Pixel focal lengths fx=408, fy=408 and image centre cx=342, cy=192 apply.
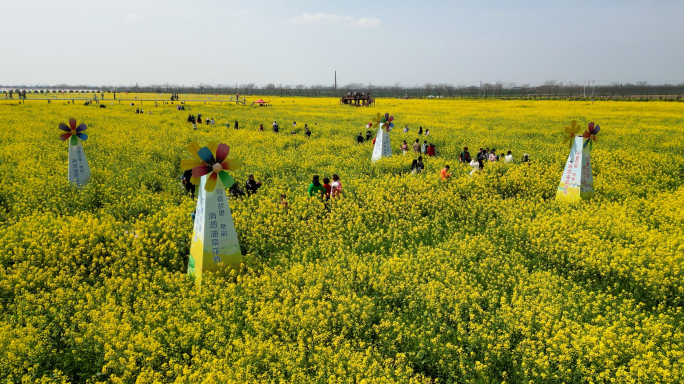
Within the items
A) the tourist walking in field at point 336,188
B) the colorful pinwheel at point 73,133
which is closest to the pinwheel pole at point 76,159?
the colorful pinwheel at point 73,133

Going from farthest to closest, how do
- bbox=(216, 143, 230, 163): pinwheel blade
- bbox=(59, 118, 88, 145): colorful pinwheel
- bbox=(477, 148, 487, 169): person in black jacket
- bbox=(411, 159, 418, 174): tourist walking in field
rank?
bbox=(477, 148, 487, 169): person in black jacket → bbox=(411, 159, 418, 174): tourist walking in field → bbox=(59, 118, 88, 145): colorful pinwheel → bbox=(216, 143, 230, 163): pinwheel blade

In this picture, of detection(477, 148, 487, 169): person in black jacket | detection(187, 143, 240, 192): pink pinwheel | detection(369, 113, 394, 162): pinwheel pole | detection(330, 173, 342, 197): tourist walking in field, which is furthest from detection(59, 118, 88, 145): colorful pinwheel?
detection(477, 148, 487, 169): person in black jacket

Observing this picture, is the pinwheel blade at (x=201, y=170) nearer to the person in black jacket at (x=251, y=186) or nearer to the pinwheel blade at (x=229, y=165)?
the pinwheel blade at (x=229, y=165)

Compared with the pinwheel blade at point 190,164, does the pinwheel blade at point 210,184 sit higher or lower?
lower

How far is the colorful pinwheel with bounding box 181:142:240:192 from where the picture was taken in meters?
8.19

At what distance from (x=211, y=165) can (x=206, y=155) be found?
23 centimetres

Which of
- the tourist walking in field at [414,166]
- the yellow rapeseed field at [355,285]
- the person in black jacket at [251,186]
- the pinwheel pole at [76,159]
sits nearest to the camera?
the yellow rapeseed field at [355,285]

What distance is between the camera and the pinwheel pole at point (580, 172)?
13086 millimetres

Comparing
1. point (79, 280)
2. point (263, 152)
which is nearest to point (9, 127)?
point (263, 152)

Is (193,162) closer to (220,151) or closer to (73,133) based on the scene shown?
(220,151)

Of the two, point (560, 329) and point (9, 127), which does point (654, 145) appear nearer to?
point (560, 329)

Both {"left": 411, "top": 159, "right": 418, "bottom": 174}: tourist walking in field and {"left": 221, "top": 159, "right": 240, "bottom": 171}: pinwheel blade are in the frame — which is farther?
{"left": 411, "top": 159, "right": 418, "bottom": 174}: tourist walking in field

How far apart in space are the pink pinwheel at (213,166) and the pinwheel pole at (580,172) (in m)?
10.7

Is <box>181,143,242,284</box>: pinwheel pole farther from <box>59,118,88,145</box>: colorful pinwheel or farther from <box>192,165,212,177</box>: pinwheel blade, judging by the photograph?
<box>59,118,88,145</box>: colorful pinwheel
